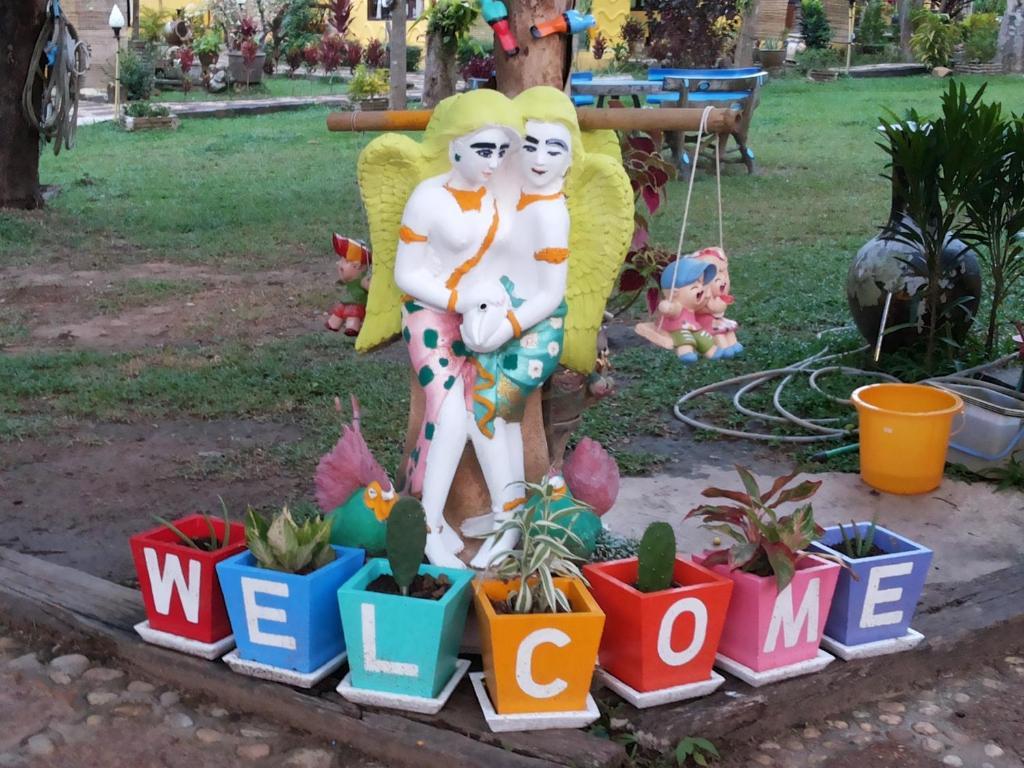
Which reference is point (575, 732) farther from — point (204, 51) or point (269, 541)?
point (204, 51)

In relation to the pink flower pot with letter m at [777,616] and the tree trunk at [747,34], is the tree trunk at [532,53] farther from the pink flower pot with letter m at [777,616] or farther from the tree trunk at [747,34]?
the tree trunk at [747,34]

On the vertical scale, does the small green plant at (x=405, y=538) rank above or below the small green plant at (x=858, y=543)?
above

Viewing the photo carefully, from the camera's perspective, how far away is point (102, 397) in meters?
5.09

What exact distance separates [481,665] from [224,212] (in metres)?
7.66

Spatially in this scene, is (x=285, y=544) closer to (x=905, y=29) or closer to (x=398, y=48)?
(x=398, y=48)

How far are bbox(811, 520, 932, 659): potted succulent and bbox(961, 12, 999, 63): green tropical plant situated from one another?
2264 cm

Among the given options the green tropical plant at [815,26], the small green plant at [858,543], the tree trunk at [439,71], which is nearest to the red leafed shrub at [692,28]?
the tree trunk at [439,71]

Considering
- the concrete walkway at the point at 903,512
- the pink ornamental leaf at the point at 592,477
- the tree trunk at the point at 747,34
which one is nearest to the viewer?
the pink ornamental leaf at the point at 592,477

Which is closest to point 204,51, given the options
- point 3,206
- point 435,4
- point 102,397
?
point 435,4

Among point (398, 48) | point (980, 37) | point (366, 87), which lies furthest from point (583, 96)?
point (980, 37)

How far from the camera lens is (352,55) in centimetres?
2306

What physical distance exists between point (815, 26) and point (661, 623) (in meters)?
25.0

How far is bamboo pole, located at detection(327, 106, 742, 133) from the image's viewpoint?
9.46ft

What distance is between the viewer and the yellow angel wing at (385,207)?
2916 millimetres
